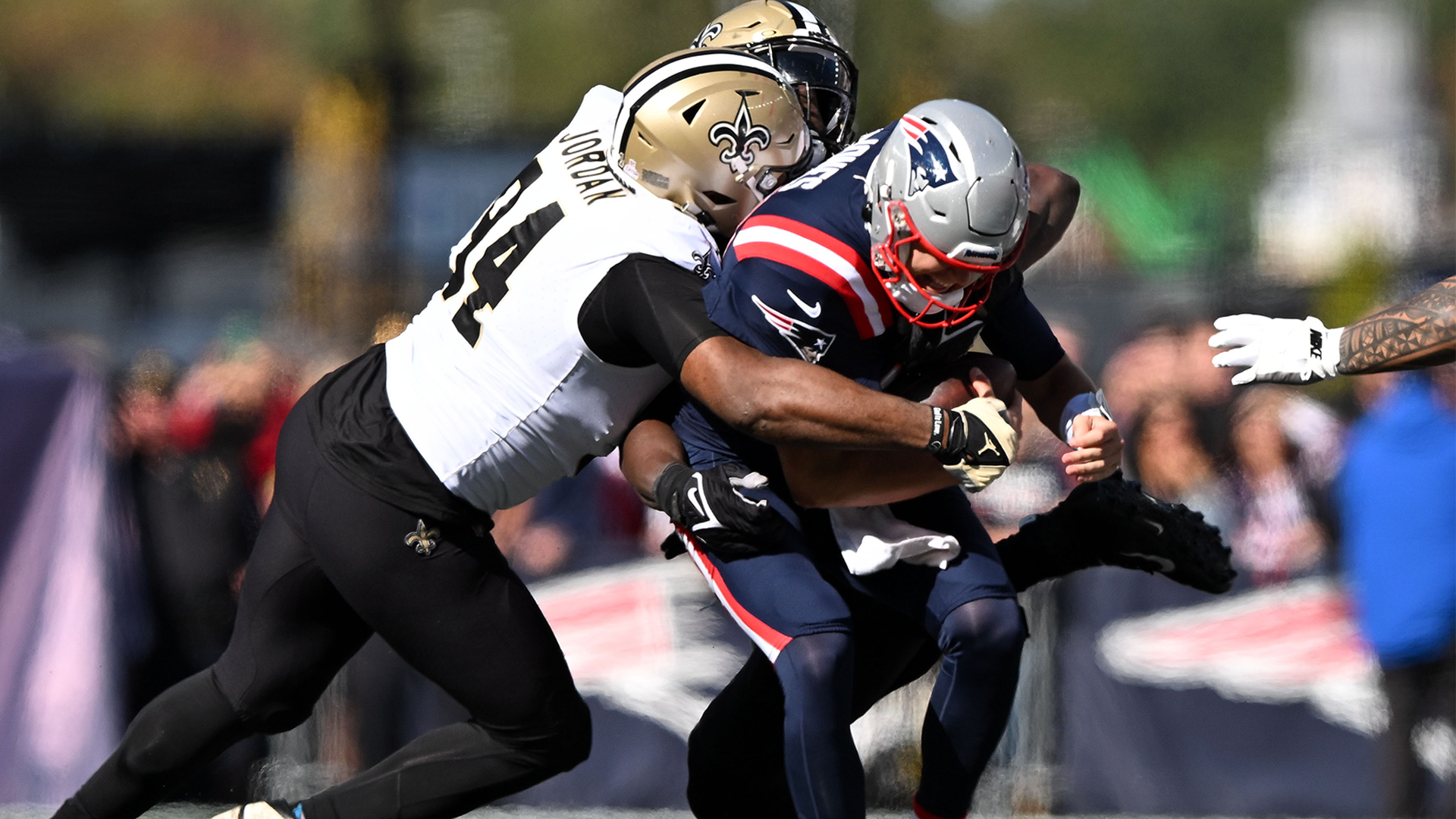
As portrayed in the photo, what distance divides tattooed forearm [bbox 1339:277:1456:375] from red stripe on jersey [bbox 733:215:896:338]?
40.7 inches

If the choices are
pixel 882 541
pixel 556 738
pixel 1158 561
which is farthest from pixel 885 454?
pixel 556 738

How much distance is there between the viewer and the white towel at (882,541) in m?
3.52

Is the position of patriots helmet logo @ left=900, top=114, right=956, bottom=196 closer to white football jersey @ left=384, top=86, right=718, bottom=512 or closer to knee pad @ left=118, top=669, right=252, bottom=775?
white football jersey @ left=384, top=86, right=718, bottom=512

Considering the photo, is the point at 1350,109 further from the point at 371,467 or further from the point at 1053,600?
the point at 371,467

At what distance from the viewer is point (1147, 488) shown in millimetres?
5949

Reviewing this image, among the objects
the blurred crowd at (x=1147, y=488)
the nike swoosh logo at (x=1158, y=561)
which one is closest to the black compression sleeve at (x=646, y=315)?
the nike swoosh logo at (x=1158, y=561)

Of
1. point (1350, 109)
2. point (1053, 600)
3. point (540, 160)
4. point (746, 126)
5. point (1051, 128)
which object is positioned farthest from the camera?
point (1350, 109)

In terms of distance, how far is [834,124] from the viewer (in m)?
3.87

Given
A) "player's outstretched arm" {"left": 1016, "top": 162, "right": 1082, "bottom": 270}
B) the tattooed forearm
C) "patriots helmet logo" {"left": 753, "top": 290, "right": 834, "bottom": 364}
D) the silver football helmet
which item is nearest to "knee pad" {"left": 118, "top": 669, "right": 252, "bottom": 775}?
→ "patriots helmet logo" {"left": 753, "top": 290, "right": 834, "bottom": 364}

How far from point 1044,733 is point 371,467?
128 inches

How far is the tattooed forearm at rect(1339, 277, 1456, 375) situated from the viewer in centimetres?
345

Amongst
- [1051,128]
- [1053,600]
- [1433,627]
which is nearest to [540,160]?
[1053,600]

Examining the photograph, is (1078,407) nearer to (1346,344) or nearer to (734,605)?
(1346,344)

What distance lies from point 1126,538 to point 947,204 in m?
1.08
